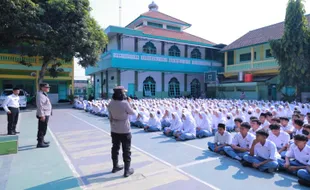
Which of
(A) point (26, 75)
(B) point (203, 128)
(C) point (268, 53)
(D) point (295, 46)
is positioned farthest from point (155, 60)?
(B) point (203, 128)

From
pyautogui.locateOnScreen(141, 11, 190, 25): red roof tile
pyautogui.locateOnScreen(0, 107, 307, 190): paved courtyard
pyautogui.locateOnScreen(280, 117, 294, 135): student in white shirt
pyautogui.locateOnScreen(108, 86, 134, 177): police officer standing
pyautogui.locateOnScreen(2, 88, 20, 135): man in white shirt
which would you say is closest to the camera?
pyautogui.locateOnScreen(0, 107, 307, 190): paved courtyard

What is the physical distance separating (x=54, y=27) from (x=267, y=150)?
14628 millimetres

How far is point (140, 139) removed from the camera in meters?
7.04

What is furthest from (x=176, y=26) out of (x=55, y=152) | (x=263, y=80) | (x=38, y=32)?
(x=55, y=152)

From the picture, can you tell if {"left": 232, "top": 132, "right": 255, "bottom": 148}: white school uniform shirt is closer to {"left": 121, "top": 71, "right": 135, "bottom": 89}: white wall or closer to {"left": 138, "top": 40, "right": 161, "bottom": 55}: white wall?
{"left": 121, "top": 71, "right": 135, "bottom": 89}: white wall

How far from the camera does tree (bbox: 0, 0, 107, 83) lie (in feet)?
41.8

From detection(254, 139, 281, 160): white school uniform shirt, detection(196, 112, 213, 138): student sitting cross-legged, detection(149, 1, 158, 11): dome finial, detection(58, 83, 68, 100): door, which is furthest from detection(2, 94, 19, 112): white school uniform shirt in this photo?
detection(149, 1, 158, 11): dome finial

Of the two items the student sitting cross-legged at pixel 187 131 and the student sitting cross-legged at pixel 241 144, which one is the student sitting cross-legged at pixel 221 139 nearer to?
Result: the student sitting cross-legged at pixel 241 144

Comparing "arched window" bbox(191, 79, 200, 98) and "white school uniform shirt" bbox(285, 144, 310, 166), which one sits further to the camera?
"arched window" bbox(191, 79, 200, 98)

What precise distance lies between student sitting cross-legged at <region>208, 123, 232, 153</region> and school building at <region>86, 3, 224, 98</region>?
1534 cm

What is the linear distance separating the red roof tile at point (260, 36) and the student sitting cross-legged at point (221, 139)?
1866 cm

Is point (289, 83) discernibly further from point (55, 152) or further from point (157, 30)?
point (55, 152)

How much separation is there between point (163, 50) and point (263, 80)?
10.6 m

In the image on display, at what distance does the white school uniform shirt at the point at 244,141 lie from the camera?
4.93 metres
